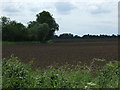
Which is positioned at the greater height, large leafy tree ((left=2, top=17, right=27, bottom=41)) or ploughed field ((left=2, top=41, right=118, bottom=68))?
large leafy tree ((left=2, top=17, right=27, bottom=41))

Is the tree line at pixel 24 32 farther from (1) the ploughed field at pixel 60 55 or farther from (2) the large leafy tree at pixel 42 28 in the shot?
(1) the ploughed field at pixel 60 55

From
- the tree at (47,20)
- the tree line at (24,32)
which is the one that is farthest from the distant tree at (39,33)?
the tree at (47,20)

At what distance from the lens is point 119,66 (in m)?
5.07

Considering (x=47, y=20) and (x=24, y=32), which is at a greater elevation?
(x=47, y=20)

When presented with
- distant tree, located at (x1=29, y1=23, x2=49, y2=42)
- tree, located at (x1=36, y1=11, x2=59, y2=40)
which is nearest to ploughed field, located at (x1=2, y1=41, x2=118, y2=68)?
distant tree, located at (x1=29, y1=23, x2=49, y2=42)

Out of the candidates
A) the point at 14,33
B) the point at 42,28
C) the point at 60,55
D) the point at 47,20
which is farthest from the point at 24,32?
the point at 60,55

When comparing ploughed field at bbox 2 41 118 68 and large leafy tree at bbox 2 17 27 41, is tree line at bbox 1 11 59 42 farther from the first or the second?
ploughed field at bbox 2 41 118 68

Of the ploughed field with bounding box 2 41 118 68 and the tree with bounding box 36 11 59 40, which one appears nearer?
the ploughed field with bounding box 2 41 118 68

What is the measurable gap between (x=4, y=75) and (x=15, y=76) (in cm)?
39

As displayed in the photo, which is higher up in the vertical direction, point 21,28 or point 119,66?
point 21,28

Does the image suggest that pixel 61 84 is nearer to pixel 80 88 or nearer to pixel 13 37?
pixel 80 88

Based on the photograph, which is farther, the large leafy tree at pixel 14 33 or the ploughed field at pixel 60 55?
the large leafy tree at pixel 14 33

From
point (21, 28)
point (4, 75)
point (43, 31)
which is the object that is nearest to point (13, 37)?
point (21, 28)

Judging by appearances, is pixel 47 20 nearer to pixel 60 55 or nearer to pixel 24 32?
pixel 24 32
